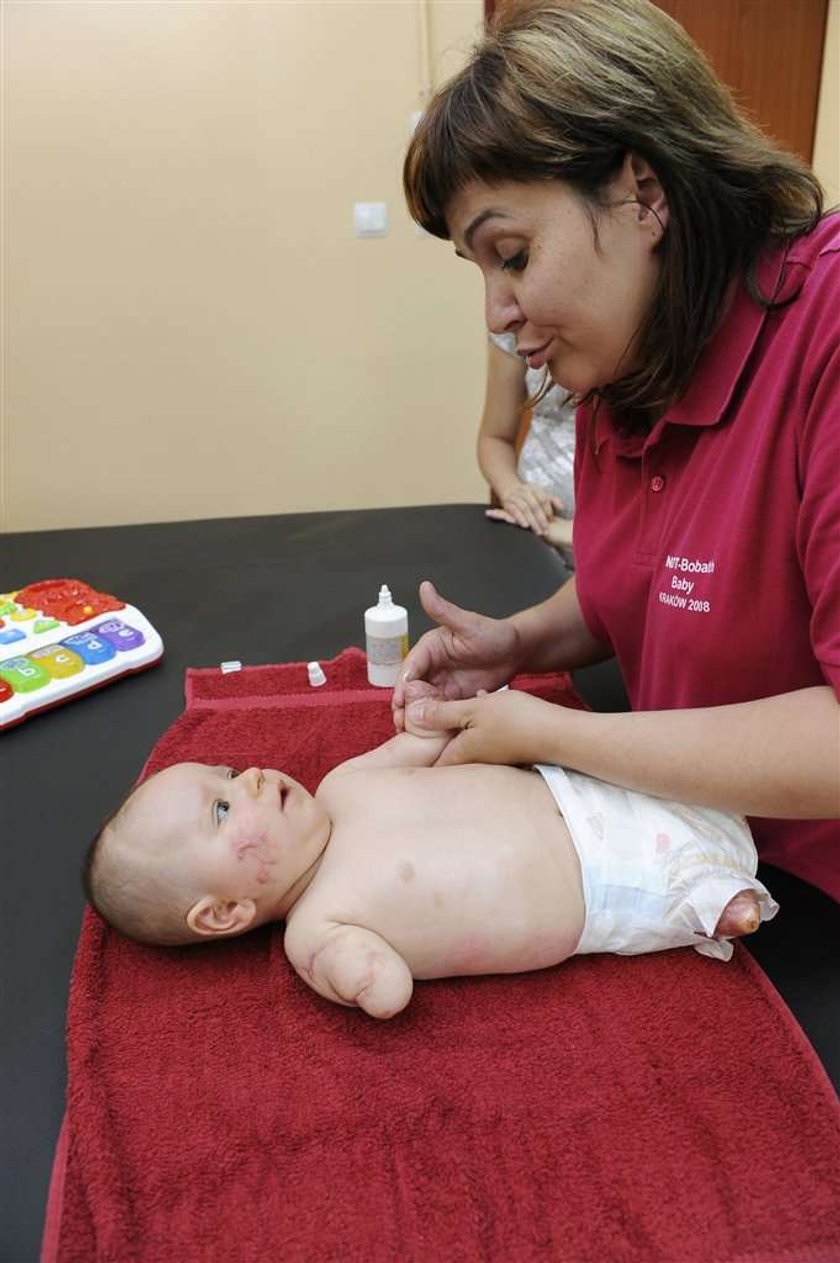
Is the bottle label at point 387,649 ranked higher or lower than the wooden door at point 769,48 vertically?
lower

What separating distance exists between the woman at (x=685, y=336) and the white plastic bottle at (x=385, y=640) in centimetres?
45

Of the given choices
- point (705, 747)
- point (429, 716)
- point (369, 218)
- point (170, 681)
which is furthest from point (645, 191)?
point (369, 218)

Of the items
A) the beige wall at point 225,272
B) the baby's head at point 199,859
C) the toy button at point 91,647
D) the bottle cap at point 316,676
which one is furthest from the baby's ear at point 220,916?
the beige wall at point 225,272

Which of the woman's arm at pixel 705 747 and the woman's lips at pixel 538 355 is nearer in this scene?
the woman's arm at pixel 705 747

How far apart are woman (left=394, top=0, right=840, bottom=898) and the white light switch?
2.04 metres

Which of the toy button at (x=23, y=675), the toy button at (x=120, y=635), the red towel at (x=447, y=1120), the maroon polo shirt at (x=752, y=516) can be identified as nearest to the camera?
the red towel at (x=447, y=1120)

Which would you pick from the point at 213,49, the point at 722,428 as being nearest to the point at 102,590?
the point at 722,428

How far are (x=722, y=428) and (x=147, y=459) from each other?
8.12 feet

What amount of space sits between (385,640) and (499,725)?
47 centimetres

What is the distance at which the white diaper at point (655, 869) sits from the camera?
944 millimetres

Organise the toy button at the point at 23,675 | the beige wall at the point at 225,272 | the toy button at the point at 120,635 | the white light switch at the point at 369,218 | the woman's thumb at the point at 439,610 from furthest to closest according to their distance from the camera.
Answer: the white light switch at the point at 369,218, the beige wall at the point at 225,272, the toy button at the point at 120,635, the toy button at the point at 23,675, the woman's thumb at the point at 439,610

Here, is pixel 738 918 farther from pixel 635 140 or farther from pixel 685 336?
pixel 635 140

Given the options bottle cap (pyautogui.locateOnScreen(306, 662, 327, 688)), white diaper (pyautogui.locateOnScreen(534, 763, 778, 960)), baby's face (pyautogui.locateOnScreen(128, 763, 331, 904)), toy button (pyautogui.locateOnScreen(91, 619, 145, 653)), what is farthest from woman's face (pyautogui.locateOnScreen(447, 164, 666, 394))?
toy button (pyautogui.locateOnScreen(91, 619, 145, 653))

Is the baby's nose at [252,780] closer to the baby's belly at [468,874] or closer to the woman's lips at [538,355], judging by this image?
the baby's belly at [468,874]
